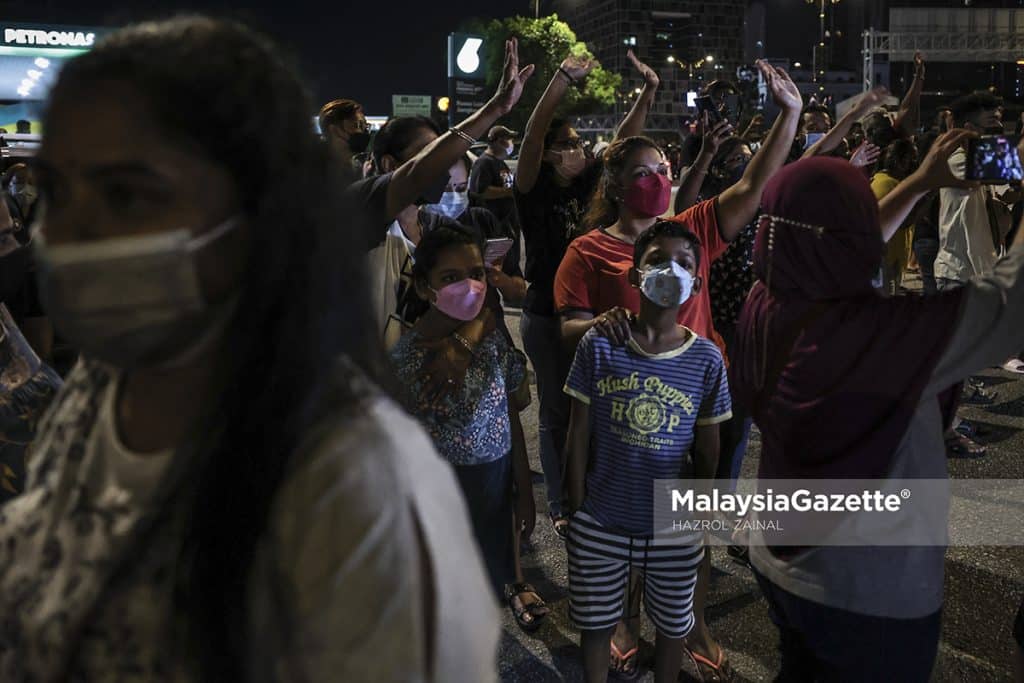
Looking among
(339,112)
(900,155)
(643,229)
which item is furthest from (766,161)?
(900,155)

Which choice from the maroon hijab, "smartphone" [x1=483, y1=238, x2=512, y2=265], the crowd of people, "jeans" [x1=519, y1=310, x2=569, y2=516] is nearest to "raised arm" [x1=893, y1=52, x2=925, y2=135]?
the crowd of people

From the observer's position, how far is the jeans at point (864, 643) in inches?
89.4

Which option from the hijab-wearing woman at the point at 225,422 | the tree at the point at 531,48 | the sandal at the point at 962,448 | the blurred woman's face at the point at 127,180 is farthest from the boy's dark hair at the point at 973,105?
the tree at the point at 531,48

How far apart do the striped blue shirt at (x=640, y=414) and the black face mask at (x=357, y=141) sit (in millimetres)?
2367

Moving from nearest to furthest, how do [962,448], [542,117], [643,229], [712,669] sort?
[712,669] < [643,229] < [542,117] < [962,448]

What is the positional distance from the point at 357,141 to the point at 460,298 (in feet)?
7.75

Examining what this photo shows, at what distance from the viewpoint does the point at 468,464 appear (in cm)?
331

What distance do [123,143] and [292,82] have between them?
0.70 ft

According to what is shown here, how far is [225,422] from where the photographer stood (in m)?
1.13

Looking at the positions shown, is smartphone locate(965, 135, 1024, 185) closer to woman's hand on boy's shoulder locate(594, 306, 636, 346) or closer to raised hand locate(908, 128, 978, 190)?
raised hand locate(908, 128, 978, 190)

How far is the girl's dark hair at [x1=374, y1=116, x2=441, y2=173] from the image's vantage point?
13.5ft

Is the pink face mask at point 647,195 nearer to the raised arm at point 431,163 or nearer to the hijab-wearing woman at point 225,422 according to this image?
the raised arm at point 431,163

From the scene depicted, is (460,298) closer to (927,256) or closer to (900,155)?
(900,155)

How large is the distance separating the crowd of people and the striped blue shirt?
0.01 m
